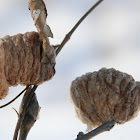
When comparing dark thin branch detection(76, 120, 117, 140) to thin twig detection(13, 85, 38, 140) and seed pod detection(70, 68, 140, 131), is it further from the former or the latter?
thin twig detection(13, 85, 38, 140)

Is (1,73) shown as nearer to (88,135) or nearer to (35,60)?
(35,60)

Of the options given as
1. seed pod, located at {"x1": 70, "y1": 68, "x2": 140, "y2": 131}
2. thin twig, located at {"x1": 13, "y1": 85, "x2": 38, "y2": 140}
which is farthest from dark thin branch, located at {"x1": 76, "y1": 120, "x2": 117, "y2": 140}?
thin twig, located at {"x1": 13, "y1": 85, "x2": 38, "y2": 140}

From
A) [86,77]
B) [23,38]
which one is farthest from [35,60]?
[86,77]

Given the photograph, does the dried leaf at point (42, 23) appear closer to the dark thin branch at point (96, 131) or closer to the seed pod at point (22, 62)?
the seed pod at point (22, 62)

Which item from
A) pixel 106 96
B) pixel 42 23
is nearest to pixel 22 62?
pixel 42 23

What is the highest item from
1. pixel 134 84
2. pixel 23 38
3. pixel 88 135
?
pixel 23 38

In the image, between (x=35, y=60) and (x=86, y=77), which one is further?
(x=86, y=77)
